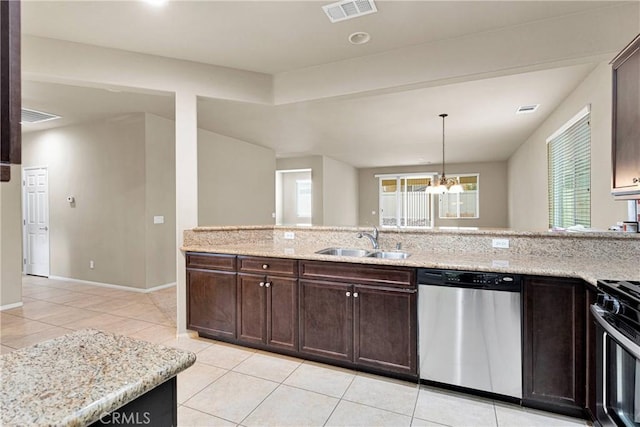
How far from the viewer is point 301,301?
2.75m

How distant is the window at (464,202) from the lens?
10.2 meters

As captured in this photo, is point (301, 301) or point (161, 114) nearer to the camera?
point (301, 301)

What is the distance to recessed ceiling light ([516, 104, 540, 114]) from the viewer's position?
14.7ft

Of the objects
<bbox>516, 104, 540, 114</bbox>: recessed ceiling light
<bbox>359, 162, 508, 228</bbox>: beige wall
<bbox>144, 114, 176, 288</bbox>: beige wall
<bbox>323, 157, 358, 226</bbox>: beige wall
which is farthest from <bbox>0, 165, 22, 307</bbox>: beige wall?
<bbox>359, 162, 508, 228</bbox>: beige wall

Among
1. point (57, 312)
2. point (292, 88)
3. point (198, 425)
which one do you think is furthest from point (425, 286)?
point (57, 312)

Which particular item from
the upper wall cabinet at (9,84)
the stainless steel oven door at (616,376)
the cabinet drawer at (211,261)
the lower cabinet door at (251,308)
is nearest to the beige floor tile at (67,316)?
the cabinet drawer at (211,261)

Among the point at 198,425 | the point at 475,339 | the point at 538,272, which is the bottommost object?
the point at 198,425

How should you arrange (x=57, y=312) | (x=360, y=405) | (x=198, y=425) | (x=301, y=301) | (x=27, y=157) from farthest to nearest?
1. (x=27, y=157)
2. (x=57, y=312)
3. (x=301, y=301)
4. (x=360, y=405)
5. (x=198, y=425)

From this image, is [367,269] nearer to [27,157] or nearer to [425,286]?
[425,286]

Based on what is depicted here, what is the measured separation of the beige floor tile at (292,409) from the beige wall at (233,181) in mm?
4125

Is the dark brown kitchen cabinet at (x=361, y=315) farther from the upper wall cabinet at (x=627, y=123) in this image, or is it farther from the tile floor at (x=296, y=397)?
the upper wall cabinet at (x=627, y=123)

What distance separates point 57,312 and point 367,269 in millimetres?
4029

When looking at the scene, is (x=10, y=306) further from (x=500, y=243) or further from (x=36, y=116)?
(x=500, y=243)

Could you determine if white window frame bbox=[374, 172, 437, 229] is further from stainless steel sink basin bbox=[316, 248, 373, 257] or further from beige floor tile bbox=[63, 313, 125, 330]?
beige floor tile bbox=[63, 313, 125, 330]
